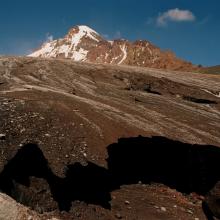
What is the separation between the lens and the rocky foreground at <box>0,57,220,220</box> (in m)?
21.2

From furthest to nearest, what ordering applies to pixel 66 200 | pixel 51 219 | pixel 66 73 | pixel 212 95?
pixel 212 95
pixel 66 73
pixel 66 200
pixel 51 219

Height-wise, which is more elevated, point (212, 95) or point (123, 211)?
point (212, 95)

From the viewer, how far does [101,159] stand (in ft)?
86.1

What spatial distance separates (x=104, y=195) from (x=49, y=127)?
6.81m

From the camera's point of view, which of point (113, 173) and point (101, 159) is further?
point (101, 159)

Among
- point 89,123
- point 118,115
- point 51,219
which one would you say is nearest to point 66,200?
point 51,219

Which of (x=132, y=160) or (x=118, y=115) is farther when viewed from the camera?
(x=118, y=115)

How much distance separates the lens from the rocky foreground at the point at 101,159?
2124 centimetres

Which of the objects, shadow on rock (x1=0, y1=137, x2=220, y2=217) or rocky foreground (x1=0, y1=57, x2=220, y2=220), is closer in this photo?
shadow on rock (x1=0, y1=137, x2=220, y2=217)

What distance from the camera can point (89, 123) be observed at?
30156 mm

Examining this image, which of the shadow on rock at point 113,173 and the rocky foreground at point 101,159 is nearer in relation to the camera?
the shadow on rock at point 113,173

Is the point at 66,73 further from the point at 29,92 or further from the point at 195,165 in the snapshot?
the point at 195,165

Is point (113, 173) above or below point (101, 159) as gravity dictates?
below

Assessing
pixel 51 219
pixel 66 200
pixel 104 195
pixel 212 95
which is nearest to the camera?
pixel 51 219
